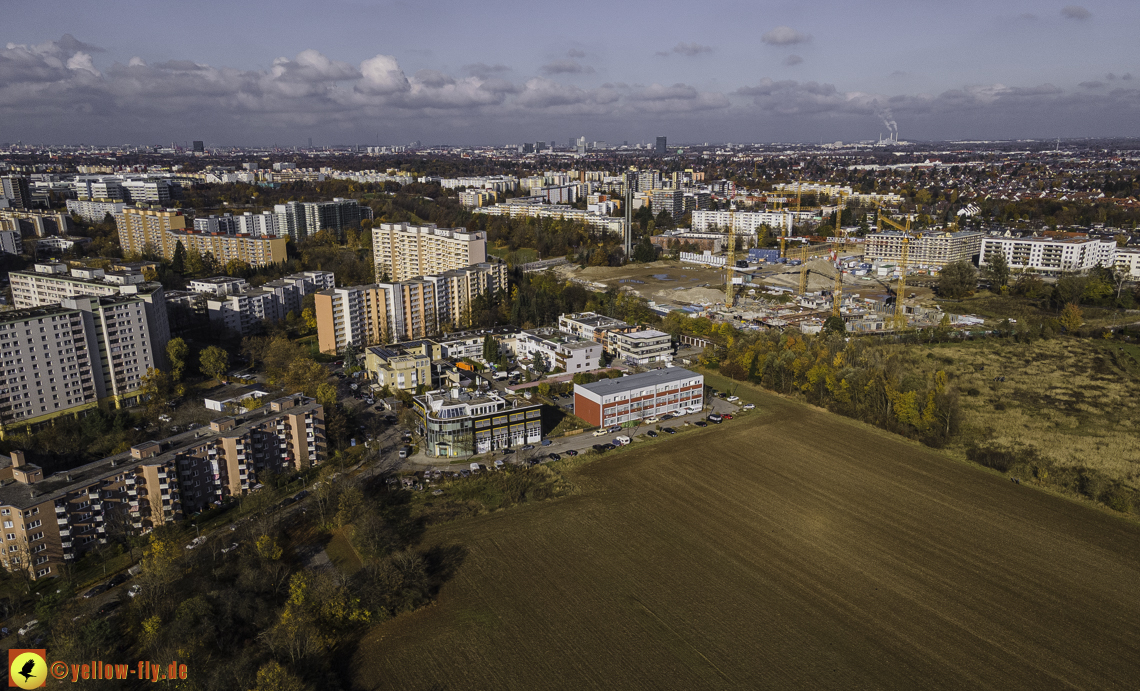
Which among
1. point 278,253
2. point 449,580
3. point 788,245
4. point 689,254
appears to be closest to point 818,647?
point 449,580

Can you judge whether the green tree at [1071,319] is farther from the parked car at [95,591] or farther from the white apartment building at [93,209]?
the white apartment building at [93,209]

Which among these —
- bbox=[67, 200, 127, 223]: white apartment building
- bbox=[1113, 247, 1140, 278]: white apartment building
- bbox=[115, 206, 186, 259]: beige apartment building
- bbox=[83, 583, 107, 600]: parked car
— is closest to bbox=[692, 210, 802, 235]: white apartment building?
bbox=[1113, 247, 1140, 278]: white apartment building

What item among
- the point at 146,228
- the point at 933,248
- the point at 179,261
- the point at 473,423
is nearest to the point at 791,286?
the point at 933,248

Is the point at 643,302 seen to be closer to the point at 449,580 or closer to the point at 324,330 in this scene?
the point at 324,330

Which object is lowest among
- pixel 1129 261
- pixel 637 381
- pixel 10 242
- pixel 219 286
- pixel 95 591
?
pixel 95 591

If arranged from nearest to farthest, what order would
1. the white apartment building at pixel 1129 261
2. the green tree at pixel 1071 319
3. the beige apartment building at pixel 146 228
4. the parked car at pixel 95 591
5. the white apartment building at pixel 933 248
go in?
the parked car at pixel 95 591, the green tree at pixel 1071 319, the white apartment building at pixel 1129 261, the beige apartment building at pixel 146 228, the white apartment building at pixel 933 248

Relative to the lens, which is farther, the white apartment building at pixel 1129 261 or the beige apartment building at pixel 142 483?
the white apartment building at pixel 1129 261

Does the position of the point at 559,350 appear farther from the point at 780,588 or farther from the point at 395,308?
the point at 780,588

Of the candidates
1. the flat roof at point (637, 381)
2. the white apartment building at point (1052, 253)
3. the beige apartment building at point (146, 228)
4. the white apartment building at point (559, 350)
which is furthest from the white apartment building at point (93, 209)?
the white apartment building at point (1052, 253)
